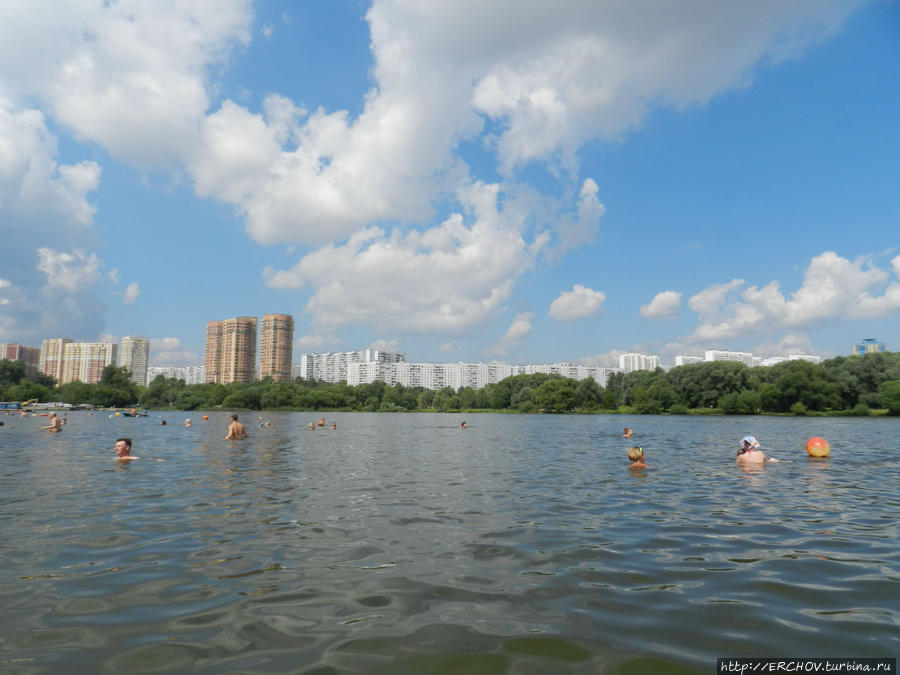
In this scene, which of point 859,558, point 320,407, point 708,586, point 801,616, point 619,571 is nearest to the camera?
point 801,616

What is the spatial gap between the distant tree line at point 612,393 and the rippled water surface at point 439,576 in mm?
108438

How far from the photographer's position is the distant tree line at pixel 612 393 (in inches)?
4094

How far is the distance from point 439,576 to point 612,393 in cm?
14846

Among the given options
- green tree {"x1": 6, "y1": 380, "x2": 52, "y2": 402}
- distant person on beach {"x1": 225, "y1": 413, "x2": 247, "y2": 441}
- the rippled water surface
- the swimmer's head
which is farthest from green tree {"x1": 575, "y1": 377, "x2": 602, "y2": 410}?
green tree {"x1": 6, "y1": 380, "x2": 52, "y2": 402}

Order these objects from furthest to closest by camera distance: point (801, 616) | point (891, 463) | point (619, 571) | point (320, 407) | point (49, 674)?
point (320, 407) < point (891, 463) < point (619, 571) < point (801, 616) < point (49, 674)

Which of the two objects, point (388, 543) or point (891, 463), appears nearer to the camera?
point (388, 543)

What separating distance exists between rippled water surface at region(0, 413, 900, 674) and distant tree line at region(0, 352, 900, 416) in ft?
356

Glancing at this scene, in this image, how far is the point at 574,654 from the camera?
15.4 feet

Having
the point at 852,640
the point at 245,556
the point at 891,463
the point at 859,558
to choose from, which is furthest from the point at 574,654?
the point at 891,463

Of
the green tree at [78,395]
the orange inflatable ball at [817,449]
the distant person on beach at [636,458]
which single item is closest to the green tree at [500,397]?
the green tree at [78,395]

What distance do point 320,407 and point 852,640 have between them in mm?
162844

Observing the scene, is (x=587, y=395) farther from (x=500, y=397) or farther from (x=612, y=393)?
(x=500, y=397)

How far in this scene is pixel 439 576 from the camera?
22.7 feet

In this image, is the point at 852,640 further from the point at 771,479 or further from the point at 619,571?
the point at 771,479
